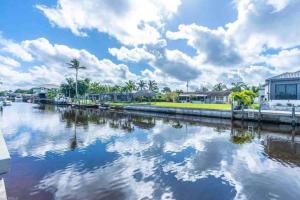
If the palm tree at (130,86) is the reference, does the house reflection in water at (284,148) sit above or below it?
below

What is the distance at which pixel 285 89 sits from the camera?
34938 mm

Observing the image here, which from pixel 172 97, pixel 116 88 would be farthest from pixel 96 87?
pixel 172 97

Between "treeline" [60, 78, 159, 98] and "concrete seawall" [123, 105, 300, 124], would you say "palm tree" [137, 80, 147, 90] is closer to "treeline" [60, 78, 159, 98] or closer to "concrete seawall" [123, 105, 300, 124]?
"treeline" [60, 78, 159, 98]

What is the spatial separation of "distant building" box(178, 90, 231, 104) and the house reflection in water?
5463 cm

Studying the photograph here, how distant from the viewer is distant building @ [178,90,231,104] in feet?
252

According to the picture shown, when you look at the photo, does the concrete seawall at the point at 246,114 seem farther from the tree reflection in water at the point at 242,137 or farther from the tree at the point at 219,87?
the tree at the point at 219,87

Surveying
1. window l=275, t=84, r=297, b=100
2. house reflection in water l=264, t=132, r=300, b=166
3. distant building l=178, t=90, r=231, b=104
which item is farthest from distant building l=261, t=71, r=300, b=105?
distant building l=178, t=90, r=231, b=104

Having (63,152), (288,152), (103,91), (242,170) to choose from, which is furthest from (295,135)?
(103,91)

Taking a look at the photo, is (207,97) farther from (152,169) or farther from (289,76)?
(152,169)

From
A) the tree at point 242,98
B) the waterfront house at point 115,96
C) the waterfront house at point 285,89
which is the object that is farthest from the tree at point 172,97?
the tree at point 242,98

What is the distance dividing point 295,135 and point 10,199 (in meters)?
23.7

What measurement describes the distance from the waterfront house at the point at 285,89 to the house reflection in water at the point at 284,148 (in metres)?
14.6

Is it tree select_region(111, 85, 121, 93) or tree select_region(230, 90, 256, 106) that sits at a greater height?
tree select_region(111, 85, 121, 93)

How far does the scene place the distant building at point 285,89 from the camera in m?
33.7
